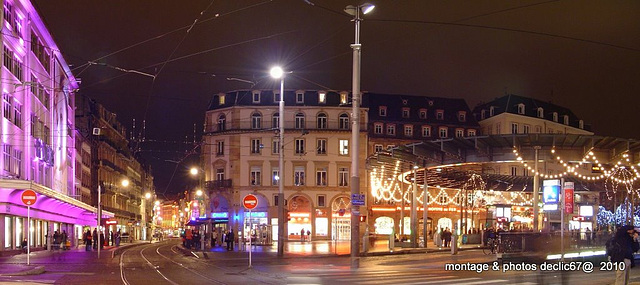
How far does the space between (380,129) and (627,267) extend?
7200cm

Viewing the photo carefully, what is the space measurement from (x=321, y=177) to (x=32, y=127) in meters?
38.5

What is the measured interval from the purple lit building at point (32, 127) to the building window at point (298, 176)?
24352 mm

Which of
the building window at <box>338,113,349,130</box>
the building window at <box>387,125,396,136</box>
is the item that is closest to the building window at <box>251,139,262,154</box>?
the building window at <box>338,113,349,130</box>

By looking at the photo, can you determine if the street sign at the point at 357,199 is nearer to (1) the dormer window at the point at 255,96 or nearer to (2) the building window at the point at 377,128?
(1) the dormer window at the point at 255,96

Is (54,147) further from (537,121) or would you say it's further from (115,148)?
(537,121)

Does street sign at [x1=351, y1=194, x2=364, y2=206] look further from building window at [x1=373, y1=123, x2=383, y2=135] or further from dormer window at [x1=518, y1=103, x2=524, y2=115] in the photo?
dormer window at [x1=518, y1=103, x2=524, y2=115]

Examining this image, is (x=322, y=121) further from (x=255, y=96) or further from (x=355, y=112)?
(x=355, y=112)

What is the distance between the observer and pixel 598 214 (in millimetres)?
90250

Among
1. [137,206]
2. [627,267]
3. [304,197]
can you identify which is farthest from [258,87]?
[627,267]

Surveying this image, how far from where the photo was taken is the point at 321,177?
274ft

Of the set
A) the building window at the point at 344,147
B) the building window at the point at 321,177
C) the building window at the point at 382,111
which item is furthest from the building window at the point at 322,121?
the building window at the point at 382,111

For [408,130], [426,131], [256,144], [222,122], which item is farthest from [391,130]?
[222,122]

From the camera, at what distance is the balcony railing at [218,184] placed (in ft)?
270

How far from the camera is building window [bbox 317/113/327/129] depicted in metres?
84.4
